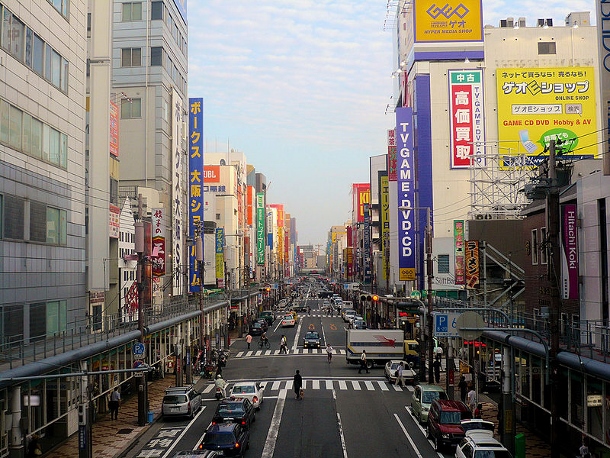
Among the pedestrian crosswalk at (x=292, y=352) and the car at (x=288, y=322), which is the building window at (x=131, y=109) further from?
the car at (x=288, y=322)

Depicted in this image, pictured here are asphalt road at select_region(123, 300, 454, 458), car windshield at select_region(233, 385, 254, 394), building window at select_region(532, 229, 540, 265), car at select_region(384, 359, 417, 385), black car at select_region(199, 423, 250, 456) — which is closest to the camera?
black car at select_region(199, 423, 250, 456)

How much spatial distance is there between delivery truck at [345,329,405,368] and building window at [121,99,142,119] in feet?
98.2

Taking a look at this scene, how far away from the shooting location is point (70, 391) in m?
28.5

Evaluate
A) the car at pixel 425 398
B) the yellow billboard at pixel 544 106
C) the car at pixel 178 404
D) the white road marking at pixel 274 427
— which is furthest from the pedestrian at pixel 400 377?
the yellow billboard at pixel 544 106

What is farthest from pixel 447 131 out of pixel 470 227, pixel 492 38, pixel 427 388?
pixel 427 388

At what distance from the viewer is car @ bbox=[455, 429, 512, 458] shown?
23.6 meters

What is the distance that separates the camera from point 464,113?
268 feet

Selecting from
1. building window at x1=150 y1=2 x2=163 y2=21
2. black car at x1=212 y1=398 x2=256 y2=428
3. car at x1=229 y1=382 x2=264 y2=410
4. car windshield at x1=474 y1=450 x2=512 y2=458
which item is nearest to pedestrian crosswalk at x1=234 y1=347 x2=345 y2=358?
car at x1=229 y1=382 x2=264 y2=410

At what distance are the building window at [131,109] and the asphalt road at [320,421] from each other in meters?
26.6

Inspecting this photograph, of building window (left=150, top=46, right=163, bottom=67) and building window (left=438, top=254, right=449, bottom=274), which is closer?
building window (left=150, top=46, right=163, bottom=67)

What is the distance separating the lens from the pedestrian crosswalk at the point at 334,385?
46422 mm

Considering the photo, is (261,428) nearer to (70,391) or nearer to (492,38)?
(70,391)

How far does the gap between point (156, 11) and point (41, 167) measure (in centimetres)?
3890

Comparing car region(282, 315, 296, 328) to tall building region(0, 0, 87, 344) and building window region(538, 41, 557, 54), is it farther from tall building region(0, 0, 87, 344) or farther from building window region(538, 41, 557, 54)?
tall building region(0, 0, 87, 344)
